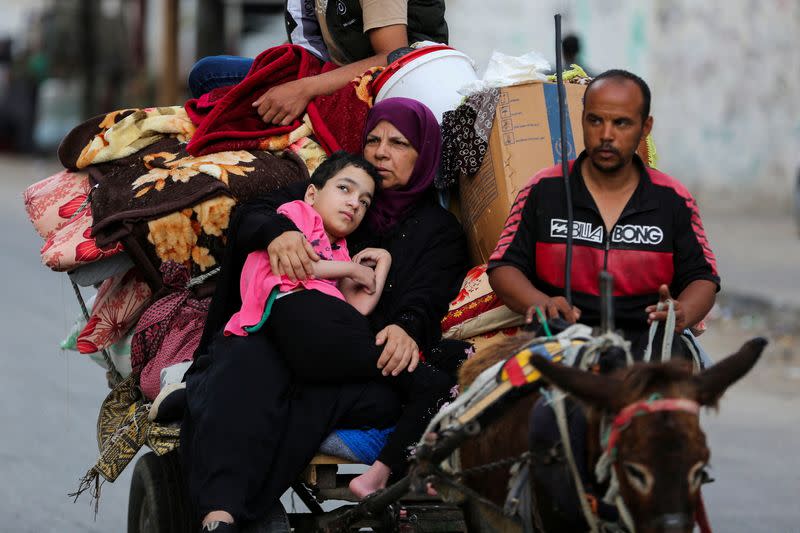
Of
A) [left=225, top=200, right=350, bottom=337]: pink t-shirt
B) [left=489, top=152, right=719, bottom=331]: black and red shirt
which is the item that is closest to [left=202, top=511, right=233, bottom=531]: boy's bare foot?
[left=225, top=200, right=350, bottom=337]: pink t-shirt

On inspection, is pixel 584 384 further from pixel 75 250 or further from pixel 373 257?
pixel 75 250

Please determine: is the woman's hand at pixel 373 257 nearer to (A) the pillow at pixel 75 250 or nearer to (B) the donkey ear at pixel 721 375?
(A) the pillow at pixel 75 250

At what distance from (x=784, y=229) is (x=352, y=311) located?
41.5ft

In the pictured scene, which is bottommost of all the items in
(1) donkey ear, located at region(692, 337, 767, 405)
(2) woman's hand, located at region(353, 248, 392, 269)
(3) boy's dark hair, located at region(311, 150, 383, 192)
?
(2) woman's hand, located at region(353, 248, 392, 269)

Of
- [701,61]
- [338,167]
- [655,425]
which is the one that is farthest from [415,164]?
[701,61]

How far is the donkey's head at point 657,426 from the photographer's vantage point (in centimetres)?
268

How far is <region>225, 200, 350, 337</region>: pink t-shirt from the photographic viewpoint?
402 centimetres

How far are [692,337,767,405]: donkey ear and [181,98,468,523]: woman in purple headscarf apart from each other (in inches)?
49.8

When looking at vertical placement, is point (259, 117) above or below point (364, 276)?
above

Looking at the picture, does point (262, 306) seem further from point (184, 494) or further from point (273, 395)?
point (184, 494)

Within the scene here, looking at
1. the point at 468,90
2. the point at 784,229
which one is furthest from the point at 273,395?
the point at 784,229

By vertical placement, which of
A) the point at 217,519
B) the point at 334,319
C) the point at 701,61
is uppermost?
the point at 334,319

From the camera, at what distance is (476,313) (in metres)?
4.26

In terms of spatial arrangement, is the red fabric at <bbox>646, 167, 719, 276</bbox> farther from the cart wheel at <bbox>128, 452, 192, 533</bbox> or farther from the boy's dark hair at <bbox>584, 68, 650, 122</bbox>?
the cart wheel at <bbox>128, 452, 192, 533</bbox>
